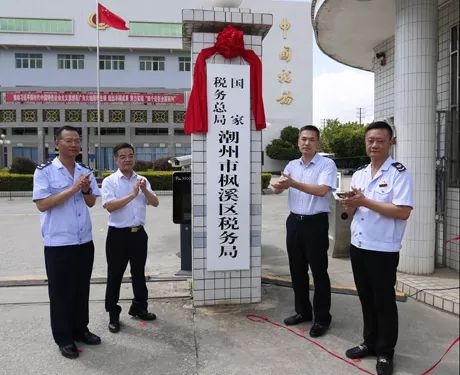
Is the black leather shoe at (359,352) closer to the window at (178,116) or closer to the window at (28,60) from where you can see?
the window at (178,116)

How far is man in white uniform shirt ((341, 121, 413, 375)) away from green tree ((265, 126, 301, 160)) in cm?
3456

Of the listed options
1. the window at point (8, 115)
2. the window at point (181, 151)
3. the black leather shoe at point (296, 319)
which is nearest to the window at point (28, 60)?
the window at point (8, 115)

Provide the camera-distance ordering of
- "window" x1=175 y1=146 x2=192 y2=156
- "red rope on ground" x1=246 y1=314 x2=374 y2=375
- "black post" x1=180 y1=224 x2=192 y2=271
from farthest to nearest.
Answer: "window" x1=175 y1=146 x2=192 y2=156
"black post" x1=180 y1=224 x2=192 y2=271
"red rope on ground" x1=246 y1=314 x2=374 y2=375

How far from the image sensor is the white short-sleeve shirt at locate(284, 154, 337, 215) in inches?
136

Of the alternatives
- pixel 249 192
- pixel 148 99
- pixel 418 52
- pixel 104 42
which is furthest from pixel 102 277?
pixel 104 42

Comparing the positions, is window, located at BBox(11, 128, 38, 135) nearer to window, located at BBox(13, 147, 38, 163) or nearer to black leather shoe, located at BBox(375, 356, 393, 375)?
window, located at BBox(13, 147, 38, 163)

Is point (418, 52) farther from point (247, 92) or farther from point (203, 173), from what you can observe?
point (203, 173)

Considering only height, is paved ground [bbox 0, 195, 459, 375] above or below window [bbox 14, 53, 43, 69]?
below

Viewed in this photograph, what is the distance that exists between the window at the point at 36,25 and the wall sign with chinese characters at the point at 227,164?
1660 inches

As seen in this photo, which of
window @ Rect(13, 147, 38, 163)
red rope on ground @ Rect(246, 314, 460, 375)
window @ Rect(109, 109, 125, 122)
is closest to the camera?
red rope on ground @ Rect(246, 314, 460, 375)

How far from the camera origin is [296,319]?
12.0 feet

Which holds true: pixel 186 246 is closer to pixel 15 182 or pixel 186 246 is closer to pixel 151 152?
pixel 15 182

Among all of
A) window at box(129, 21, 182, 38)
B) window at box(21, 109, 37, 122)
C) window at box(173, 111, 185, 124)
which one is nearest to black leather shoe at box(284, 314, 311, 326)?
window at box(173, 111, 185, 124)

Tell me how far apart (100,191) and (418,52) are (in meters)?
3.70
